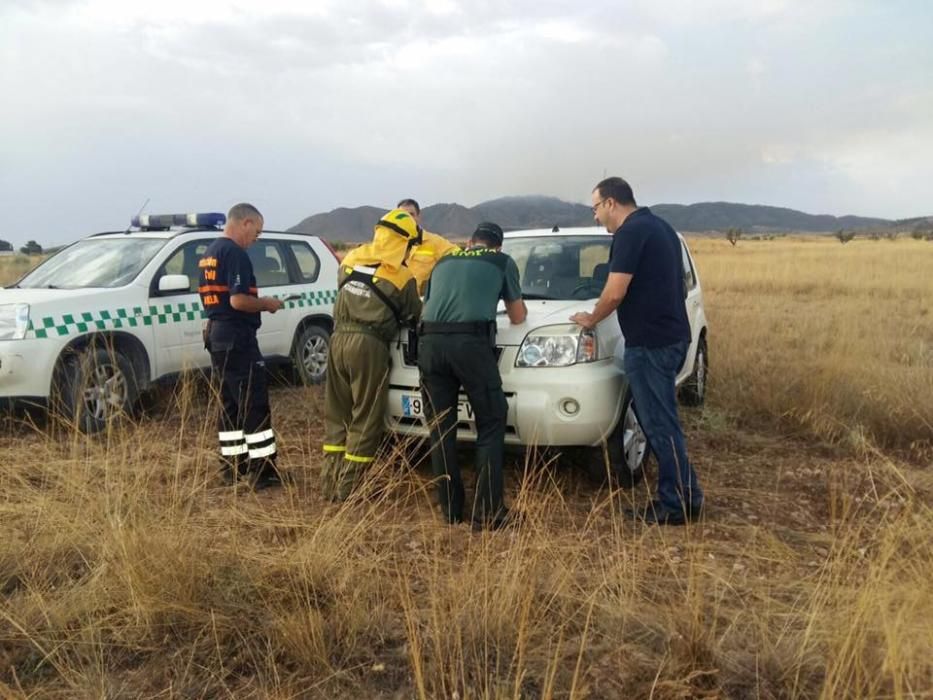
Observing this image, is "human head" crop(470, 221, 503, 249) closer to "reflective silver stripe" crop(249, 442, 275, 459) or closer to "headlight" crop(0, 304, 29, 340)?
"reflective silver stripe" crop(249, 442, 275, 459)

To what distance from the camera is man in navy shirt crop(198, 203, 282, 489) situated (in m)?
4.65

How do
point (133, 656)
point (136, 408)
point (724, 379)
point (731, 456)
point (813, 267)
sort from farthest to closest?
point (813, 267) → point (724, 379) → point (136, 408) → point (731, 456) → point (133, 656)

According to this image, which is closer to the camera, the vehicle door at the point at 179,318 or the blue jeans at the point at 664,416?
the blue jeans at the point at 664,416

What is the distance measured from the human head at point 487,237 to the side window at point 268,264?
3.76m

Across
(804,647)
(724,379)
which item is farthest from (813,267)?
(804,647)

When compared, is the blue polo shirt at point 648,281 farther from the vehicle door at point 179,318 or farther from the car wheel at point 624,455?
the vehicle door at point 179,318

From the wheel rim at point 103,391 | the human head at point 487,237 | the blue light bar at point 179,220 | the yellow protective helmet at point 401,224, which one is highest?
the blue light bar at point 179,220

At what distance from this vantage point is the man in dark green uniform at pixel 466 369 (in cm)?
388

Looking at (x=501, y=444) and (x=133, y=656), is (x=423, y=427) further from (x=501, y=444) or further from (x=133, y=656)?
(x=133, y=656)

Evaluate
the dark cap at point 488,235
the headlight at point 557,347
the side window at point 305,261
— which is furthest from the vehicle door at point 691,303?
the side window at point 305,261

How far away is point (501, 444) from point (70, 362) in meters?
3.79

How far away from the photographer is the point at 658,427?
4051 mm

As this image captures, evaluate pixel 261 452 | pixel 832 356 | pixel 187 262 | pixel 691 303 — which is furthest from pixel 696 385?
pixel 187 262

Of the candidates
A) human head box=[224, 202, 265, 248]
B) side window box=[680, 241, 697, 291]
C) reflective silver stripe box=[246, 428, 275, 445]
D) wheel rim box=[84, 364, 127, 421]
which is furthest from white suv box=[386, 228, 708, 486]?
wheel rim box=[84, 364, 127, 421]
